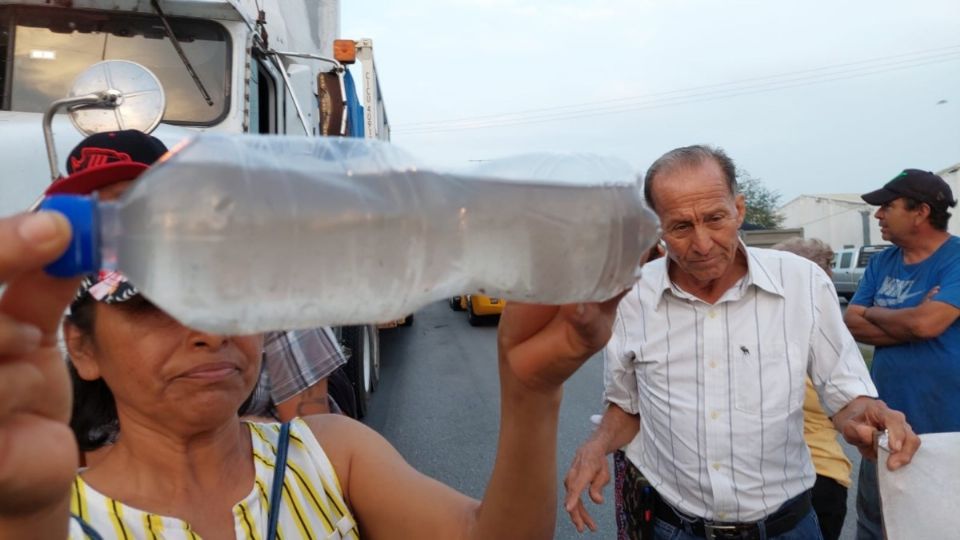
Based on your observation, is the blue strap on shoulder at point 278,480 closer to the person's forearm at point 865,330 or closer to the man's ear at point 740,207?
the man's ear at point 740,207

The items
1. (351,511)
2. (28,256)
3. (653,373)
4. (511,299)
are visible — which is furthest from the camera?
(653,373)

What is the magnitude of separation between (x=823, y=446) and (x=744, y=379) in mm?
911

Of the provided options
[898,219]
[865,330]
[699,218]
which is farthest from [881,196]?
[699,218]

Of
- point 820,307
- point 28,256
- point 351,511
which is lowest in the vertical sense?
point 351,511

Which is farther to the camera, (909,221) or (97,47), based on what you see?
(97,47)

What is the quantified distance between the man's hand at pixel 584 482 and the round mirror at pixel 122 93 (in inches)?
82.6

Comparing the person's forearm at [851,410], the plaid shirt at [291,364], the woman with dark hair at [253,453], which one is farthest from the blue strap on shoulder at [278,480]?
the person's forearm at [851,410]

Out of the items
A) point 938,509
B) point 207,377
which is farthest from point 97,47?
point 938,509

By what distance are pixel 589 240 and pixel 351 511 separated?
84 cm

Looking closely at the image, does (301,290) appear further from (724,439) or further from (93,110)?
(93,110)

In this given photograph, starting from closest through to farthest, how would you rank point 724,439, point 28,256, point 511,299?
point 28,256, point 511,299, point 724,439

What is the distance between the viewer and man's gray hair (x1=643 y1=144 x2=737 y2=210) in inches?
81.5

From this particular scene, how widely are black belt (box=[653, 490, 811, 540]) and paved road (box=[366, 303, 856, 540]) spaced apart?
89.2 inches

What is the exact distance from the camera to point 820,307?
6.72 feet
